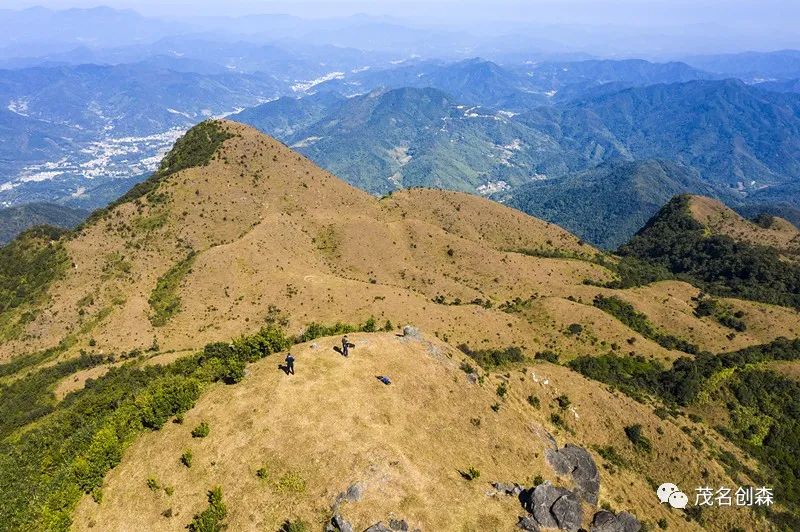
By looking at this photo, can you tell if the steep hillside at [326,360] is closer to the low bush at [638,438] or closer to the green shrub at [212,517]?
the green shrub at [212,517]

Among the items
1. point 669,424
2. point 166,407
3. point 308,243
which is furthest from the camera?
point 308,243

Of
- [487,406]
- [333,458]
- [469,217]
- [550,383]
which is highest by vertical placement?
[333,458]

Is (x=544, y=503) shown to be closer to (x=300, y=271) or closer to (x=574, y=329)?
(x=574, y=329)

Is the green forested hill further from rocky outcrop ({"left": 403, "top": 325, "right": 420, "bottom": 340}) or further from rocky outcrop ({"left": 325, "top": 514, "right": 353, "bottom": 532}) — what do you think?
rocky outcrop ({"left": 325, "top": 514, "right": 353, "bottom": 532})

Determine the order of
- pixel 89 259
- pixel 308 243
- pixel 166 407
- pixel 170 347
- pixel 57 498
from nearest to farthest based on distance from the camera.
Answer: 1. pixel 57 498
2. pixel 166 407
3. pixel 170 347
4. pixel 89 259
5. pixel 308 243

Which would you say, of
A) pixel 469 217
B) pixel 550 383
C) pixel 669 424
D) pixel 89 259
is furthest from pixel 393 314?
pixel 469 217

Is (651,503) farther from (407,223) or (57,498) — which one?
(407,223)

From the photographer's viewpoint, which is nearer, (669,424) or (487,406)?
(487,406)

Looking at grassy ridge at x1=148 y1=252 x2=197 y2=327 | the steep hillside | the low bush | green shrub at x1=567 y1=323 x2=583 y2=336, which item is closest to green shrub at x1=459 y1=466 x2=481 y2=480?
the steep hillside
